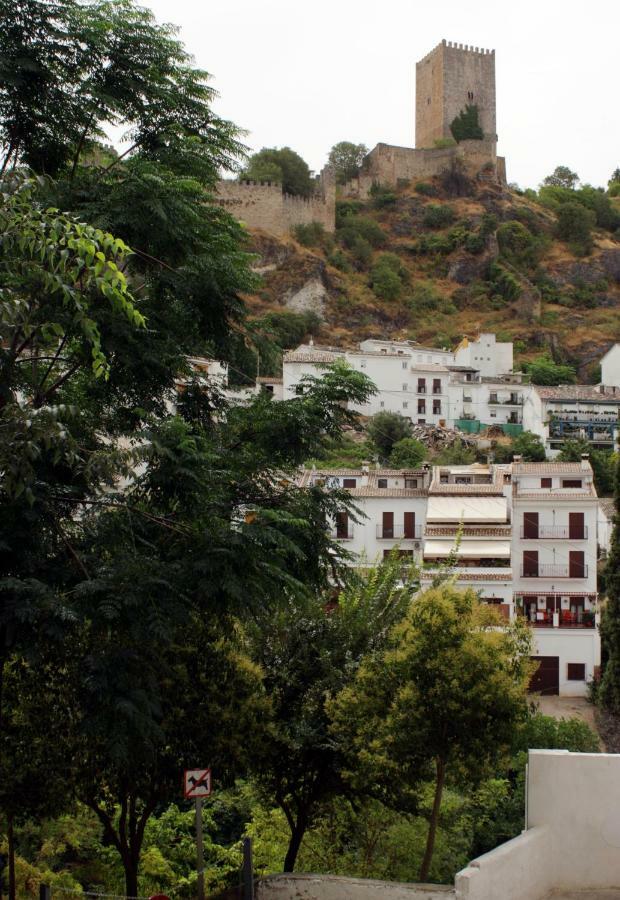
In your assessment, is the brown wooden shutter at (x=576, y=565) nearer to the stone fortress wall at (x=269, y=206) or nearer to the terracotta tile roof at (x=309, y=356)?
the terracotta tile roof at (x=309, y=356)

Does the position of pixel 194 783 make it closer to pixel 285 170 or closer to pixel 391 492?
pixel 391 492

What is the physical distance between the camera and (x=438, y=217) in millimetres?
95688

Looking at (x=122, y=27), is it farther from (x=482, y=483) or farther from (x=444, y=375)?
(x=444, y=375)

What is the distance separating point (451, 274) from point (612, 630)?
68.6m

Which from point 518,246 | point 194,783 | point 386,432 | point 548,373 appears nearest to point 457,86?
point 518,246

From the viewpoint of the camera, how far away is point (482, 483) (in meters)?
35.9

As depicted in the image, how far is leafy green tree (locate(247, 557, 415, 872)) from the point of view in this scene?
42.3 ft

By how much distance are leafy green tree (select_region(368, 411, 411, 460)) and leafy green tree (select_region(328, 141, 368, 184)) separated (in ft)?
172

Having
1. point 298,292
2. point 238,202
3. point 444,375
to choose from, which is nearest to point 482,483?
point 444,375

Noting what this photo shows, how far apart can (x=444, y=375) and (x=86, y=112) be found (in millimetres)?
52756

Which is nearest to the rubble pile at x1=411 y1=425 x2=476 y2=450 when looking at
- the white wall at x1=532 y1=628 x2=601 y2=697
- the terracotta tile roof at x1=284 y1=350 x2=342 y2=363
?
the terracotta tile roof at x1=284 y1=350 x2=342 y2=363

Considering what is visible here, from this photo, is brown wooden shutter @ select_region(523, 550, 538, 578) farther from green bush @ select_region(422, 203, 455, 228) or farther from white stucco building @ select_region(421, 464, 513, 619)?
green bush @ select_region(422, 203, 455, 228)

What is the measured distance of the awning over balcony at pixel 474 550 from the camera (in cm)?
3011

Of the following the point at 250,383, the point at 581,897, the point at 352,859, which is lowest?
the point at 352,859
